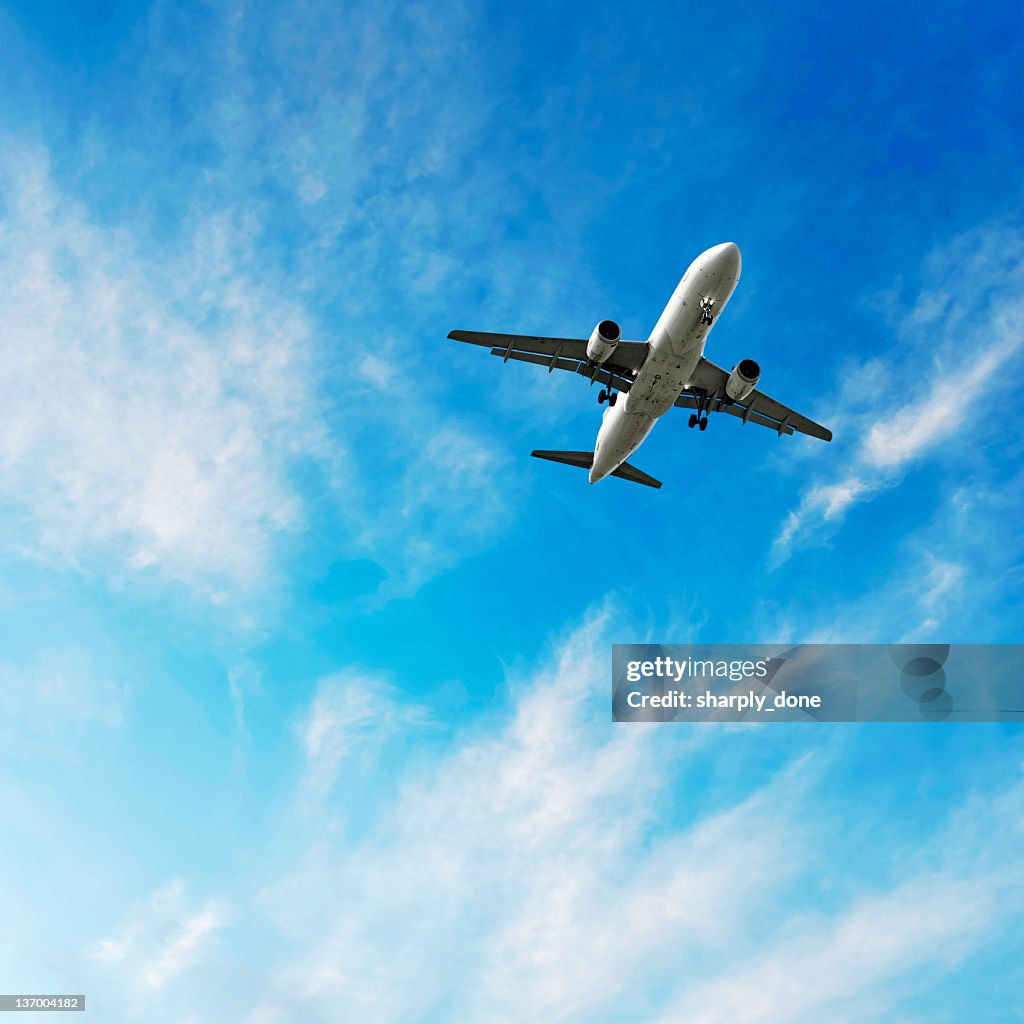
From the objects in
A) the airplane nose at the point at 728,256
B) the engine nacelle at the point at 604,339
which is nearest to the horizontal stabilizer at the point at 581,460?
the engine nacelle at the point at 604,339

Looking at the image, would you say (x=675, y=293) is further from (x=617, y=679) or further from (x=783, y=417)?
(x=617, y=679)

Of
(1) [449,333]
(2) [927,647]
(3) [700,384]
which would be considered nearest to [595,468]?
(3) [700,384]

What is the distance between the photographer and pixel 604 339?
159 ft

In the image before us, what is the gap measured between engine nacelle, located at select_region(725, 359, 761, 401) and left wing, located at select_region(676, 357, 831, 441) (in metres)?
1.53

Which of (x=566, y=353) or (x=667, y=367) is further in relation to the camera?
(x=566, y=353)

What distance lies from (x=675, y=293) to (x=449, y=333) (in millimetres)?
12385

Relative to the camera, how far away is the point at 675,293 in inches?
1794

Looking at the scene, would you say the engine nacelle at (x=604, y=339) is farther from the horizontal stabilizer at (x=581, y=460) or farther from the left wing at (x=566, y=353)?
the horizontal stabilizer at (x=581, y=460)

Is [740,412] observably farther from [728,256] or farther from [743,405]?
[728,256]

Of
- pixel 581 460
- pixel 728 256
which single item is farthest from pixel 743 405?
pixel 728 256

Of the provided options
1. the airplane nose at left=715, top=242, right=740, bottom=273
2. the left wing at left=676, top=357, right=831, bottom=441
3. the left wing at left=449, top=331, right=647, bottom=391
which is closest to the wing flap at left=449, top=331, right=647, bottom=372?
the left wing at left=449, top=331, right=647, bottom=391

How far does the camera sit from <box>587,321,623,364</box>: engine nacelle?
48531 mm

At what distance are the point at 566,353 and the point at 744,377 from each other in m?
10.0

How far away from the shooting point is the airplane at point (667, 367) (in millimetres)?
43719
